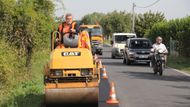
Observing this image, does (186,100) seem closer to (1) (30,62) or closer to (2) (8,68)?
(2) (8,68)

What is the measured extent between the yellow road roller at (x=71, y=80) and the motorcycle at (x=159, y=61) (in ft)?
41.8

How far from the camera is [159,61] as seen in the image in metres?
25.1

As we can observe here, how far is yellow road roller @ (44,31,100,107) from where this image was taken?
1220 cm

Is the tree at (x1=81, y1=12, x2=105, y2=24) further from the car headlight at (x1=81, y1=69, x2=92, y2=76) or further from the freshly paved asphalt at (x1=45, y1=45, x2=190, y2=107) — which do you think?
the car headlight at (x1=81, y1=69, x2=92, y2=76)

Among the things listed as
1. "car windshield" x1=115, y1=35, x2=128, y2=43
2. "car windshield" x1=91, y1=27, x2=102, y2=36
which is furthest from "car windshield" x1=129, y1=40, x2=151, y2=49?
"car windshield" x1=91, y1=27, x2=102, y2=36

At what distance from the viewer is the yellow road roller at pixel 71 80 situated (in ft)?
40.0

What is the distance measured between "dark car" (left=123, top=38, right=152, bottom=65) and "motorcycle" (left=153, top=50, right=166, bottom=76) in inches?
290

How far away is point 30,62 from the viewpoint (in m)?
22.1

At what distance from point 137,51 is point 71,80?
20.9 m

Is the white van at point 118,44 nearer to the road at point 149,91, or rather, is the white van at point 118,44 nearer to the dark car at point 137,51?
the dark car at point 137,51

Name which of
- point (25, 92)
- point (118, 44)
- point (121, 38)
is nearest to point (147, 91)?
point (25, 92)

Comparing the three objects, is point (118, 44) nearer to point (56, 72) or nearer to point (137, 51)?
point (137, 51)

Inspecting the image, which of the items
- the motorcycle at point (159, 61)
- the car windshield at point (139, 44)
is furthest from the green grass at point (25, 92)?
the car windshield at point (139, 44)

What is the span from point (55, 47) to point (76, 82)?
1.90 metres
